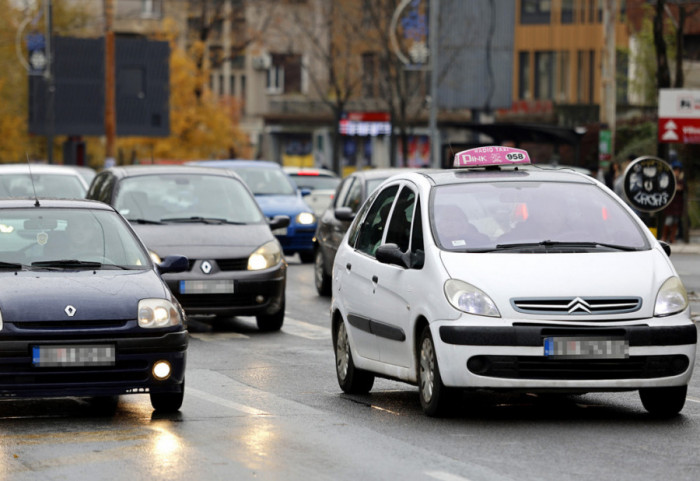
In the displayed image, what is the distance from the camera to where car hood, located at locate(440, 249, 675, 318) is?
376 inches

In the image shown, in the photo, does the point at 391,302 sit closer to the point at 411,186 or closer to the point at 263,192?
the point at 411,186

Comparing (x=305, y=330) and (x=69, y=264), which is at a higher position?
(x=69, y=264)

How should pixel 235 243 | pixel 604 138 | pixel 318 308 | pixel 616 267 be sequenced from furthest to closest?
pixel 604 138 < pixel 318 308 < pixel 235 243 < pixel 616 267

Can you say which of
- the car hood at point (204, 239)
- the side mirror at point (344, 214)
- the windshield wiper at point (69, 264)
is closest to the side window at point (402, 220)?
the windshield wiper at point (69, 264)

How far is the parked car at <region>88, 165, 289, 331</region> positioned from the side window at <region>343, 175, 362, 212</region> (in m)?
2.66

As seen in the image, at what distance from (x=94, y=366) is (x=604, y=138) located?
35.7 m

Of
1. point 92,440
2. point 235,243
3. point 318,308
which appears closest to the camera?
point 92,440

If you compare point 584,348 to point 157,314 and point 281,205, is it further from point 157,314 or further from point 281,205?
point 281,205

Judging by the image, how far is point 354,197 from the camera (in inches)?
838

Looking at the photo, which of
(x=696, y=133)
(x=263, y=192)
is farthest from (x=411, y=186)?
(x=696, y=133)

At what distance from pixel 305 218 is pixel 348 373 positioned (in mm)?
15799

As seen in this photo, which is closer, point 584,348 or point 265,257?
point 584,348

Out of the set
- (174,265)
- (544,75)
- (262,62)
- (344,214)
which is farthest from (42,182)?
(262,62)

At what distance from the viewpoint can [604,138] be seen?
4428cm
